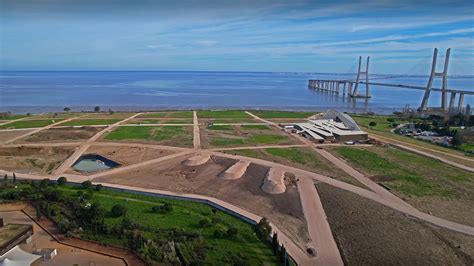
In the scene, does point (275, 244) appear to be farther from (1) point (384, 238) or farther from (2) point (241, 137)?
(2) point (241, 137)

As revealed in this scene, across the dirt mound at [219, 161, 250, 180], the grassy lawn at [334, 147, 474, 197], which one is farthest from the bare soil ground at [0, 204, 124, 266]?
the grassy lawn at [334, 147, 474, 197]

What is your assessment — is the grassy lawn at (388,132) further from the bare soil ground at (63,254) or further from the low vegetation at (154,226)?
the bare soil ground at (63,254)

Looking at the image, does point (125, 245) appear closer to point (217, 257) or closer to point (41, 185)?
point (217, 257)

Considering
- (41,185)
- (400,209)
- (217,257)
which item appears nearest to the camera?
(217,257)

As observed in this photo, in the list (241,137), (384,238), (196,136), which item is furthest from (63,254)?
(241,137)

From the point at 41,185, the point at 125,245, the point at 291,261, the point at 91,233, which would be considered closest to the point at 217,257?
the point at 291,261

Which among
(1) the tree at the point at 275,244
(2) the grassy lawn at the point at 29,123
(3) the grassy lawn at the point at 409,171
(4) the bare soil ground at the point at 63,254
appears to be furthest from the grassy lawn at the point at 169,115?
(1) the tree at the point at 275,244
